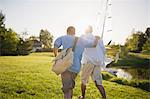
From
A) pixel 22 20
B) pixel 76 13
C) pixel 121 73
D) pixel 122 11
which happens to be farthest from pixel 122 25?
pixel 22 20

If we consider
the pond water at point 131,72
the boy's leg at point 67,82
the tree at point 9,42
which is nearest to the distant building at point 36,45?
the tree at point 9,42

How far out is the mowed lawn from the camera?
4883 millimetres

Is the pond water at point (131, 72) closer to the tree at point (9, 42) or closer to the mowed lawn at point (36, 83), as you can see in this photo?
the mowed lawn at point (36, 83)

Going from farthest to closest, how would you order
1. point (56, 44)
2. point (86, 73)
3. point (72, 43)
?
point (86, 73) → point (72, 43) → point (56, 44)

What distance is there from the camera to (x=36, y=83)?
17.2 feet

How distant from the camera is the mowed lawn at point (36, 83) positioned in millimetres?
4883

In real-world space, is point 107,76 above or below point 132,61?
below

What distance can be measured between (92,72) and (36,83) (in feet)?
3.55

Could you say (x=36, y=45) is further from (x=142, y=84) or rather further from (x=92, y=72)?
(x=142, y=84)

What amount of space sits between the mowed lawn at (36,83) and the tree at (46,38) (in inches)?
6.9

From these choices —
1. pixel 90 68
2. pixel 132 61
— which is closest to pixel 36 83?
pixel 90 68

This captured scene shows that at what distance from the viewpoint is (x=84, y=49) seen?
4.46m

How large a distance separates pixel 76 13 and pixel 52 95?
1390 millimetres

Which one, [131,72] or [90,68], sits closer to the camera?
[90,68]
